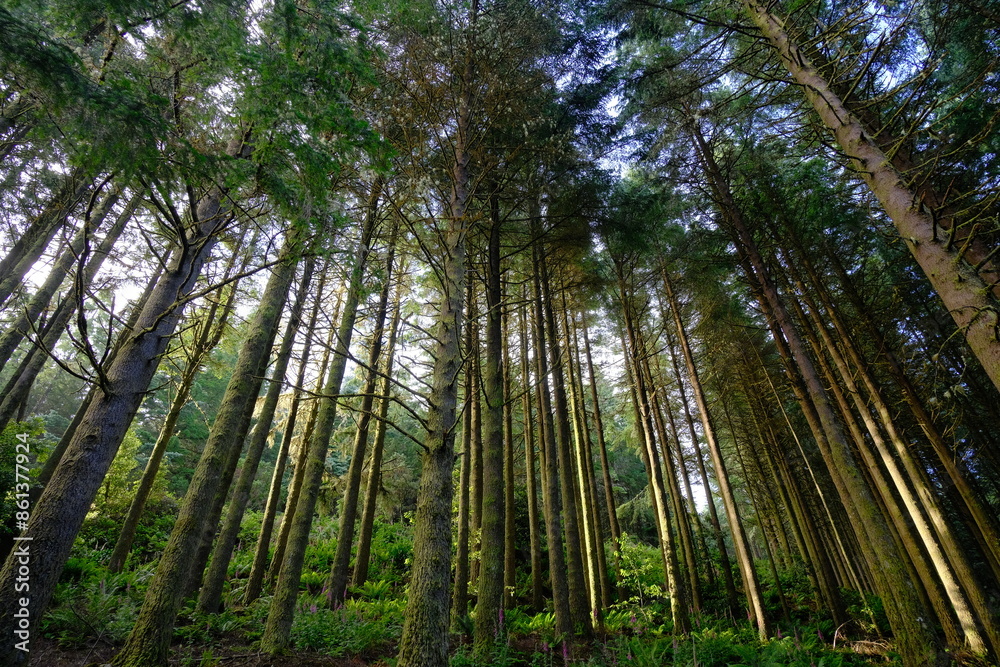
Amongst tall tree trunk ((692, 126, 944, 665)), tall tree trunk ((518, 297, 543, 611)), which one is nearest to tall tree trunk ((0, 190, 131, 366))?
tall tree trunk ((518, 297, 543, 611))

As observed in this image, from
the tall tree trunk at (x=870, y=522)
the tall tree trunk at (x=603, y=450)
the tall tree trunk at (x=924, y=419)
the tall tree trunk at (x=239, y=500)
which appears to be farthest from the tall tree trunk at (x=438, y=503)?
the tall tree trunk at (x=924, y=419)

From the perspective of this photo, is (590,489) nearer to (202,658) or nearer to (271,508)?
(271,508)

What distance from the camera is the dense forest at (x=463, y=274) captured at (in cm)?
338

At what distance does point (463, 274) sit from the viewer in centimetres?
445

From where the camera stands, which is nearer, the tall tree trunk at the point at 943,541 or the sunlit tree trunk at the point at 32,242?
the tall tree trunk at the point at 943,541

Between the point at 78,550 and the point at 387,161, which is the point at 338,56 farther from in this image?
the point at 78,550

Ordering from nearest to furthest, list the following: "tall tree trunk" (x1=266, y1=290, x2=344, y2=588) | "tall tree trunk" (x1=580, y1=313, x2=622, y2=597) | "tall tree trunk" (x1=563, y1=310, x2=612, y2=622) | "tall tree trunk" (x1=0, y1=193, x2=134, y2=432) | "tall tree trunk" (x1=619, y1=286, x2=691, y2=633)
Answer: "tall tree trunk" (x1=619, y1=286, x2=691, y2=633) < "tall tree trunk" (x1=0, y1=193, x2=134, y2=432) < "tall tree trunk" (x1=266, y1=290, x2=344, y2=588) < "tall tree trunk" (x1=563, y1=310, x2=612, y2=622) < "tall tree trunk" (x1=580, y1=313, x2=622, y2=597)

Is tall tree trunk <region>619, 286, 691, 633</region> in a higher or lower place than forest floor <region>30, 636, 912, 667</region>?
higher

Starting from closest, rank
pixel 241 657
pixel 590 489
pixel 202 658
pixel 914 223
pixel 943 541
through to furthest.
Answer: pixel 914 223
pixel 202 658
pixel 241 657
pixel 943 541
pixel 590 489

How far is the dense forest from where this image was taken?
11.1ft

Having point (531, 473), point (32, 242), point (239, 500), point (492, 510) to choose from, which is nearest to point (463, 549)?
point (531, 473)

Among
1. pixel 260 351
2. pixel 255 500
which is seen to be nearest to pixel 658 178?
pixel 260 351

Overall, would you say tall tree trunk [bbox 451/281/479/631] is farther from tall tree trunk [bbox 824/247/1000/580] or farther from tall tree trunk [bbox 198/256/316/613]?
tall tree trunk [bbox 824/247/1000/580]

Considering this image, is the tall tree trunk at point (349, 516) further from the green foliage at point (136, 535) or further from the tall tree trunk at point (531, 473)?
the green foliage at point (136, 535)
